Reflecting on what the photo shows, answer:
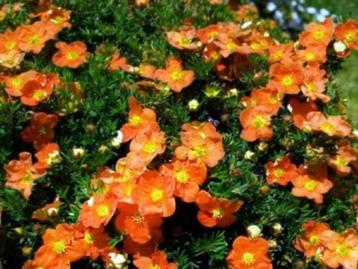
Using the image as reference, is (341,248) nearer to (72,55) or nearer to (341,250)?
(341,250)

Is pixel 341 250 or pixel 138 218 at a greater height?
pixel 138 218

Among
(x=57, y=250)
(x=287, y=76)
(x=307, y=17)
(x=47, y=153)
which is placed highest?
(x=287, y=76)

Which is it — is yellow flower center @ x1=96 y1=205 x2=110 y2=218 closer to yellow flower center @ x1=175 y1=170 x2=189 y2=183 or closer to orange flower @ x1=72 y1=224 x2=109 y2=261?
orange flower @ x1=72 y1=224 x2=109 y2=261

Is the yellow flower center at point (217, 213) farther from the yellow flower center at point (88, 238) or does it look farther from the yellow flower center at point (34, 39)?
the yellow flower center at point (34, 39)

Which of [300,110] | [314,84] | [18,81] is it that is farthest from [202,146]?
[18,81]

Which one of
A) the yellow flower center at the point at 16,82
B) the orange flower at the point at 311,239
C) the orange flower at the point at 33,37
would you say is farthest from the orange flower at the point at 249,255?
the orange flower at the point at 33,37

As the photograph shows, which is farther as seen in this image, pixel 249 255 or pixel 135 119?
pixel 135 119

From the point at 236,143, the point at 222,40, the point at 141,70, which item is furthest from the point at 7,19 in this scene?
the point at 236,143

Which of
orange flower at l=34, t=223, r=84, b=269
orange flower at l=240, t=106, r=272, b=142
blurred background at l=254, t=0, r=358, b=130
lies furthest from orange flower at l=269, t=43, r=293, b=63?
blurred background at l=254, t=0, r=358, b=130
